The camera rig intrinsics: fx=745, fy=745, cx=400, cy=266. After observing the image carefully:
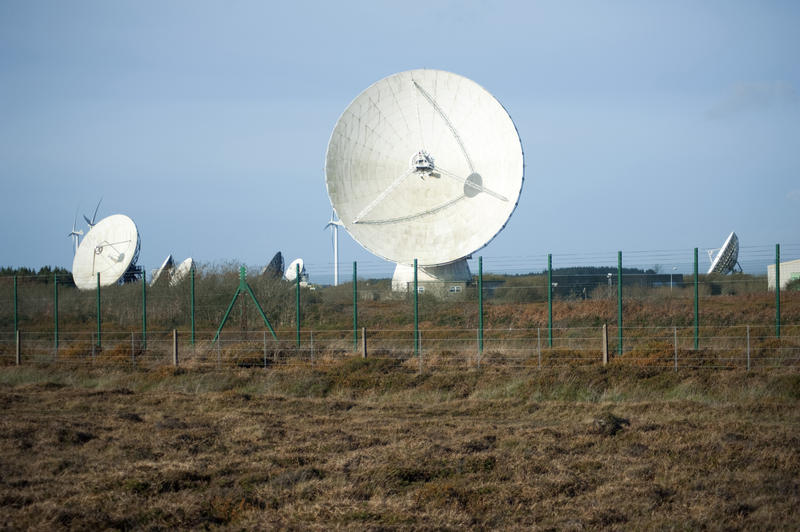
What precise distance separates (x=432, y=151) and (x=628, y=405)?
1755cm

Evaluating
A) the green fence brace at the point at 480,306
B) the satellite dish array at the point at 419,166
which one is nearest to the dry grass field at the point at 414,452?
the green fence brace at the point at 480,306

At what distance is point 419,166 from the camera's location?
95.2 ft

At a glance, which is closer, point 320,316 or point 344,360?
point 344,360

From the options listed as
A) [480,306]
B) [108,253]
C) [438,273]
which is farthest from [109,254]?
[480,306]

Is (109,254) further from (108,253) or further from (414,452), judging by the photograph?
(414,452)

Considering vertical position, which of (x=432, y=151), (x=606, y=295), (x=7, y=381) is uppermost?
(x=432, y=151)

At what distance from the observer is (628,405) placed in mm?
13930

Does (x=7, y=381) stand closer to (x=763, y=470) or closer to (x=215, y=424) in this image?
(x=215, y=424)

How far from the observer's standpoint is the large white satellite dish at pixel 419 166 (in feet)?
94.6

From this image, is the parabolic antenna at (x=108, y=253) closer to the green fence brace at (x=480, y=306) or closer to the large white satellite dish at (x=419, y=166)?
the large white satellite dish at (x=419, y=166)

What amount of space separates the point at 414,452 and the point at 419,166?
20.0 m

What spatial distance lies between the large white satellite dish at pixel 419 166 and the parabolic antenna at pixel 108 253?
63.7 feet

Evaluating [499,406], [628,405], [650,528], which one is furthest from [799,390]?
[650,528]

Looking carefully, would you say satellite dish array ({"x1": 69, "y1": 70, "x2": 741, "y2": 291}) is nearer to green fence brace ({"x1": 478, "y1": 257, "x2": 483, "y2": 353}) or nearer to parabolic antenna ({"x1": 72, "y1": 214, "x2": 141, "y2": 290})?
green fence brace ({"x1": 478, "y1": 257, "x2": 483, "y2": 353})
